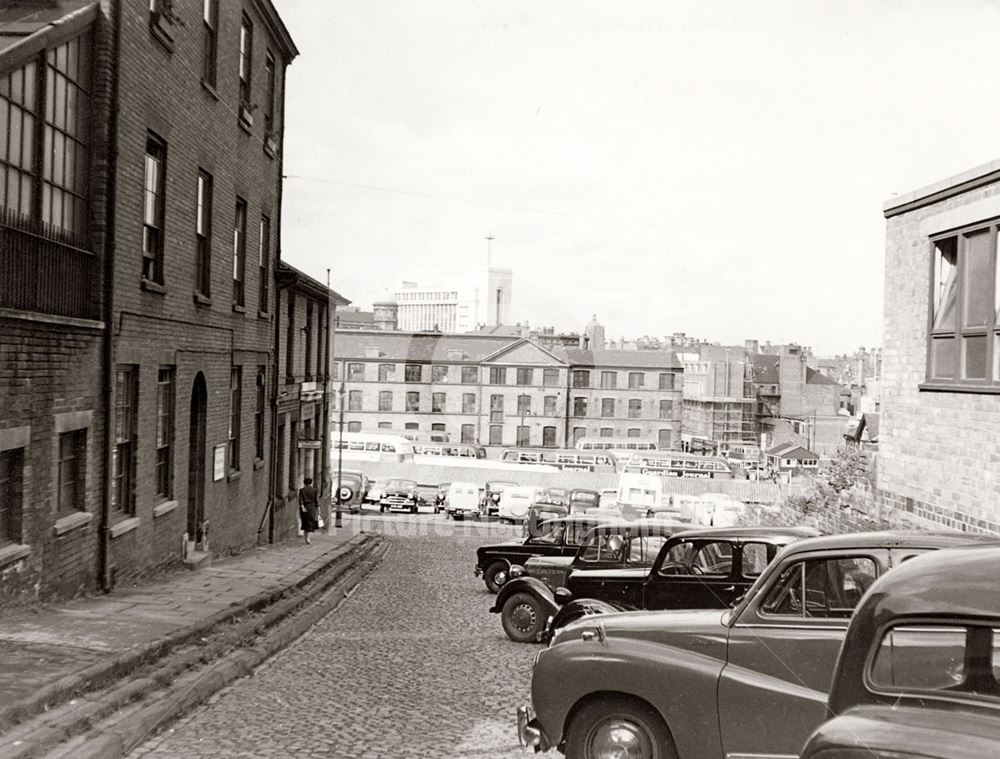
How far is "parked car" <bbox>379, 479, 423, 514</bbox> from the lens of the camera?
47.6 metres

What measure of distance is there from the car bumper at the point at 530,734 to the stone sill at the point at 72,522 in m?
6.14

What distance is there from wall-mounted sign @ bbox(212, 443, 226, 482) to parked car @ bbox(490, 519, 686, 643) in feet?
22.0

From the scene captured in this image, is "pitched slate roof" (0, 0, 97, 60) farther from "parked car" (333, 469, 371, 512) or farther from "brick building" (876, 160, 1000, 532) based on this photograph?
"parked car" (333, 469, 371, 512)

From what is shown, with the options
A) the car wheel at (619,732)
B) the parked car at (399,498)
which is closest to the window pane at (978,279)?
the car wheel at (619,732)

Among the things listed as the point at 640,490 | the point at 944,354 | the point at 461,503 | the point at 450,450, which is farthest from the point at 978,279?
the point at 450,450

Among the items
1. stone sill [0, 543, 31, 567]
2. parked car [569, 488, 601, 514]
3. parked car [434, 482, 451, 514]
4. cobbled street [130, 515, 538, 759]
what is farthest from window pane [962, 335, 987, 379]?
parked car [434, 482, 451, 514]

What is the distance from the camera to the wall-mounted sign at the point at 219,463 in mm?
16859

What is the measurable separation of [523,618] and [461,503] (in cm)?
3415

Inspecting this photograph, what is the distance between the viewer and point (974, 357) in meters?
12.9

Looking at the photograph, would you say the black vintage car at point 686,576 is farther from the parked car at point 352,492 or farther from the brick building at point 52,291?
the parked car at point 352,492

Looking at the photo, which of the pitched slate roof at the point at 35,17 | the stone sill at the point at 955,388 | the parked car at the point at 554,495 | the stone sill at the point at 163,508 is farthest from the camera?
the parked car at the point at 554,495

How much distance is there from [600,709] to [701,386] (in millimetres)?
87239

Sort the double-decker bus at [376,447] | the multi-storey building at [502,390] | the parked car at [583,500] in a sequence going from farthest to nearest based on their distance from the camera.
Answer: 1. the multi-storey building at [502,390]
2. the double-decker bus at [376,447]
3. the parked car at [583,500]

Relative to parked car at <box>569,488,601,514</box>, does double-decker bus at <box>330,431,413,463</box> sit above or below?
above
